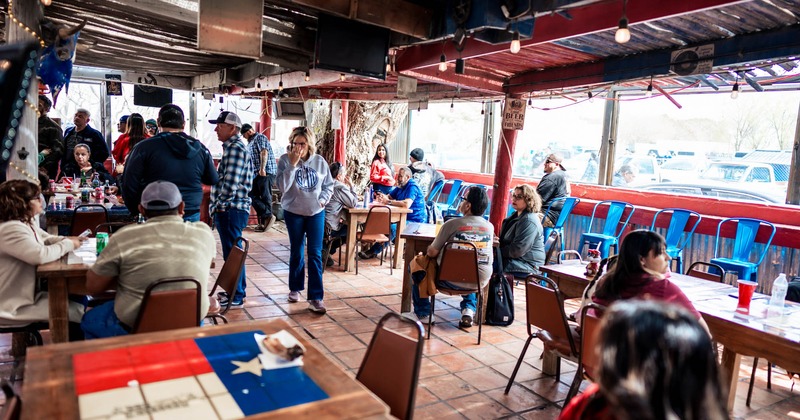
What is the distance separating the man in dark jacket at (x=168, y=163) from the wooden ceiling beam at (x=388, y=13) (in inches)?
56.7

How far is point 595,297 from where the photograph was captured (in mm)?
3160

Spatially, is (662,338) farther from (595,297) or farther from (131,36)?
(131,36)

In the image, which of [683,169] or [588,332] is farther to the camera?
[683,169]

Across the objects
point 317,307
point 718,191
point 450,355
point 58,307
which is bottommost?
point 450,355

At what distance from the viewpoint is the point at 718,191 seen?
26.6ft

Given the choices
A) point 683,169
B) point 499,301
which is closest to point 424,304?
point 499,301

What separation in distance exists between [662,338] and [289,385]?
50.0 inches

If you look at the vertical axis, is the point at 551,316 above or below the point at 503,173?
below

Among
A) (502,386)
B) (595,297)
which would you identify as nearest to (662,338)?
(595,297)

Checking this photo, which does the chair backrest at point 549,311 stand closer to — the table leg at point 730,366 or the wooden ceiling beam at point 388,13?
the table leg at point 730,366

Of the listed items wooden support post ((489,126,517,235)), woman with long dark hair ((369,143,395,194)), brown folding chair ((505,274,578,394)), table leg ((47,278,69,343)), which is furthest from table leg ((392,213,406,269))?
table leg ((47,278,69,343))

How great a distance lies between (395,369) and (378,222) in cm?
452

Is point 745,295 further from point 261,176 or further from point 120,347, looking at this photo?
point 261,176

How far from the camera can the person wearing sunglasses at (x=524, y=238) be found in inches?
204
